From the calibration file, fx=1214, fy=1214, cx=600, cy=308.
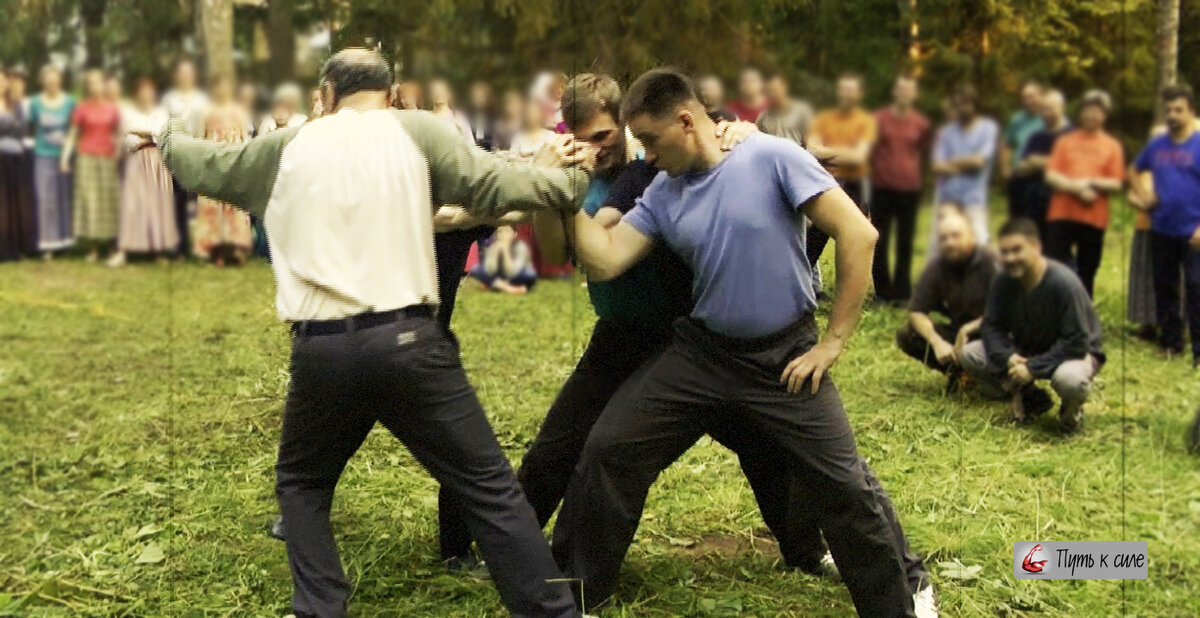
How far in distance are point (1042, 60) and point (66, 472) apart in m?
3.69

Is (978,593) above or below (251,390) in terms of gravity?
below

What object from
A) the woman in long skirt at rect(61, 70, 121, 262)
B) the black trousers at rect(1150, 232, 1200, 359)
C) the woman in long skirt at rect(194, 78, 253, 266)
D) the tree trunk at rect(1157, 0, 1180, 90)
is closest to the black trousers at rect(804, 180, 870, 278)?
the tree trunk at rect(1157, 0, 1180, 90)

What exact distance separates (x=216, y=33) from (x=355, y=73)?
172 centimetres

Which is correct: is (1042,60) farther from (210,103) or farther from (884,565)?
(210,103)

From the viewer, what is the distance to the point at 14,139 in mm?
9000

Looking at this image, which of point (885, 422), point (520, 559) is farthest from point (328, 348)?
point (885, 422)

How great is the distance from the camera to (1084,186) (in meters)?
4.52

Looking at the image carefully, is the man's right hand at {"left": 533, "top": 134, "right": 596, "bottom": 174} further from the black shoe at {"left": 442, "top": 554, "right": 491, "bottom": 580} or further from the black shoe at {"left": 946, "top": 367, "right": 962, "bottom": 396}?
the black shoe at {"left": 946, "top": 367, "right": 962, "bottom": 396}

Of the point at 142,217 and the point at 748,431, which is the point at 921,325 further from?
the point at 142,217

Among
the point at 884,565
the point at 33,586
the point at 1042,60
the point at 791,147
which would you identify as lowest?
the point at 33,586

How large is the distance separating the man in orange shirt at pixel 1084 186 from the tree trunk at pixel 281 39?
8.04 ft

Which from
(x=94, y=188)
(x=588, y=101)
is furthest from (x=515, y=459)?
(x=94, y=188)

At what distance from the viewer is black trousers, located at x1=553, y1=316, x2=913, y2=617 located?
2.92 metres

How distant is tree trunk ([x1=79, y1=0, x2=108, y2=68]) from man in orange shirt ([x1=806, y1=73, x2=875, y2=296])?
2.87 m
